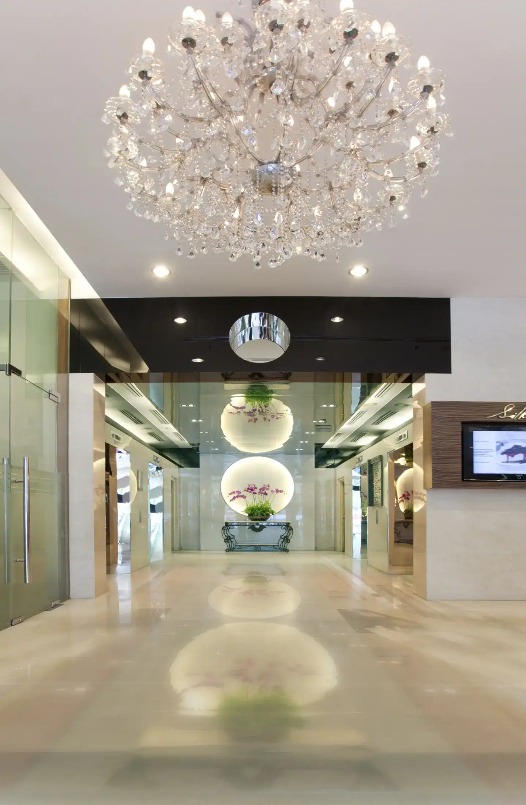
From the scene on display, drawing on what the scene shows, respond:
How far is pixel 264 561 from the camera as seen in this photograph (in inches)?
453

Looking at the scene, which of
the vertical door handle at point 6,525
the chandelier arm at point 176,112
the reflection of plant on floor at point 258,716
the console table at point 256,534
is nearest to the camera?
the chandelier arm at point 176,112

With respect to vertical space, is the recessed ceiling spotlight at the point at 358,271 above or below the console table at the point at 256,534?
above

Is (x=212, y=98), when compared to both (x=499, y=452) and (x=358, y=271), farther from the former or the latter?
(x=499, y=452)

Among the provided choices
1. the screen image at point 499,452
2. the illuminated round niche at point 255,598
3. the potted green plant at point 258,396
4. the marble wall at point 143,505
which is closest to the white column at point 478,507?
the screen image at point 499,452

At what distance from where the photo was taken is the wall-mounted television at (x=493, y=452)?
8.11m

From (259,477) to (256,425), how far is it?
3.77 ft

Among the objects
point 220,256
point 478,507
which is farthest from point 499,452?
point 220,256

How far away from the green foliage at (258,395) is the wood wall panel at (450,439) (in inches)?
88.7

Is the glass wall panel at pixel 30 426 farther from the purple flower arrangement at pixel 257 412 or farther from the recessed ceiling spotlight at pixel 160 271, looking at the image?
the purple flower arrangement at pixel 257 412

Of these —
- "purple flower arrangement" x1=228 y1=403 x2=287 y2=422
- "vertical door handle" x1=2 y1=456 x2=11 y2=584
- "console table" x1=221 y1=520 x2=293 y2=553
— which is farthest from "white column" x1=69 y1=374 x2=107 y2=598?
"console table" x1=221 y1=520 x2=293 y2=553

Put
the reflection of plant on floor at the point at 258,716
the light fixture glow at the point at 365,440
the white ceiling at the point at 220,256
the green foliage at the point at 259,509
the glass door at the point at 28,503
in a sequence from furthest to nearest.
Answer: the light fixture glow at the point at 365,440 → the green foliage at the point at 259,509 → the glass door at the point at 28,503 → the white ceiling at the point at 220,256 → the reflection of plant on floor at the point at 258,716

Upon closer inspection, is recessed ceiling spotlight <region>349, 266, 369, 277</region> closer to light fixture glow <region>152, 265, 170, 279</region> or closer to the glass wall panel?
light fixture glow <region>152, 265, 170, 279</region>

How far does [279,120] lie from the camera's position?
10.7 feet

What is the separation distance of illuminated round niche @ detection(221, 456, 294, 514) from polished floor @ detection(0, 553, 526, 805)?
14.9ft
